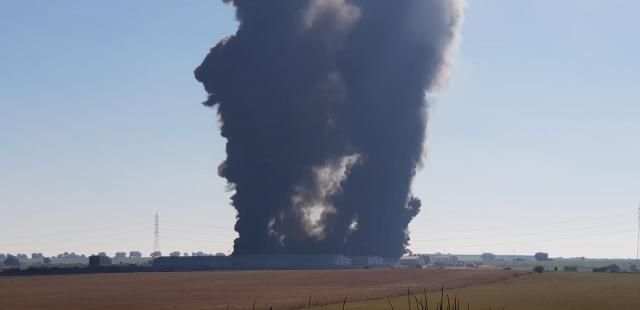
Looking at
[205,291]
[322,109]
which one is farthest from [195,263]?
[205,291]

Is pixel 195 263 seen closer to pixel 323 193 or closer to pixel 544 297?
pixel 323 193

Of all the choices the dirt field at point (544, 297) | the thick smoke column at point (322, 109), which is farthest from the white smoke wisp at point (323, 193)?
the dirt field at point (544, 297)

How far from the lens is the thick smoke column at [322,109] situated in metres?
138

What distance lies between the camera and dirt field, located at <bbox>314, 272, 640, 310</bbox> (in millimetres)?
61188

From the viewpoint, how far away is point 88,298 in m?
73.6

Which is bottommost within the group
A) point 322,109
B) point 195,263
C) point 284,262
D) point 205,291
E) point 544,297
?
point 544,297

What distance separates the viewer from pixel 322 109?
13988cm

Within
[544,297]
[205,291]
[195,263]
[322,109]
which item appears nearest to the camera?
[544,297]

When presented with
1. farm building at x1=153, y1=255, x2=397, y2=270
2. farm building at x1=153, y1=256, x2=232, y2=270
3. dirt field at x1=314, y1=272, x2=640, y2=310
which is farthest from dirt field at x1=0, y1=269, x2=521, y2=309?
farm building at x1=153, y1=256, x2=232, y2=270

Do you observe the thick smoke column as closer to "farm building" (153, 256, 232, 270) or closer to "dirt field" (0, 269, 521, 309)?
"farm building" (153, 256, 232, 270)

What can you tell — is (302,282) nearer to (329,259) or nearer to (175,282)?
(175,282)

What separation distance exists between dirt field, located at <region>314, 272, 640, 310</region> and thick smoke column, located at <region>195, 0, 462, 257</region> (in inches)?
1871

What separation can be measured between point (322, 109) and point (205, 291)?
61.4m

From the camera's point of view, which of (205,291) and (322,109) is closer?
(205,291)
